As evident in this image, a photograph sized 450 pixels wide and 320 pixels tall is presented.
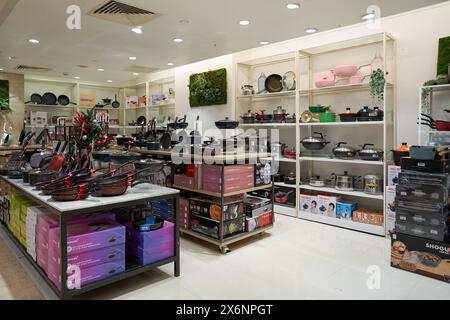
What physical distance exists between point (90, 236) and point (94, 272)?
26cm

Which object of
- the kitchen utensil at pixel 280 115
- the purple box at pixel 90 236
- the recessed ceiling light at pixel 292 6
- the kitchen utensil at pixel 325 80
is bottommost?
the purple box at pixel 90 236

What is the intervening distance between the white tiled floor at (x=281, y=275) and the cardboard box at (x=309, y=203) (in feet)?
2.75

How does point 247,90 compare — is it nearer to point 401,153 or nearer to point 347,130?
point 347,130

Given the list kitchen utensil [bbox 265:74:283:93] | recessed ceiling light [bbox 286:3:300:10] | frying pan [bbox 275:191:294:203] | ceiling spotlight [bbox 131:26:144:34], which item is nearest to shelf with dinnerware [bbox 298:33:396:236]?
frying pan [bbox 275:191:294:203]

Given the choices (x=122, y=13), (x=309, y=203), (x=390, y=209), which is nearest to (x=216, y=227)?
(x=309, y=203)

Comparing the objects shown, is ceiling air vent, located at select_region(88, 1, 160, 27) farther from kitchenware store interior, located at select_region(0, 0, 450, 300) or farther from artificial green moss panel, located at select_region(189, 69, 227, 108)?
artificial green moss panel, located at select_region(189, 69, 227, 108)

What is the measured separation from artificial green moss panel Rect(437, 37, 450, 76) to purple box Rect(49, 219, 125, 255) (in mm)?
3676

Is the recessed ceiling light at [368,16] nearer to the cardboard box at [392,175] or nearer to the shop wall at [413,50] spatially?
the shop wall at [413,50]

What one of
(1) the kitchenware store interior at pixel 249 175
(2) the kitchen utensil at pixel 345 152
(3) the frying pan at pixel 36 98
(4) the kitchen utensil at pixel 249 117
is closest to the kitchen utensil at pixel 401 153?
(1) the kitchenware store interior at pixel 249 175

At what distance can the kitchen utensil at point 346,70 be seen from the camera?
Result: 13.7 feet
